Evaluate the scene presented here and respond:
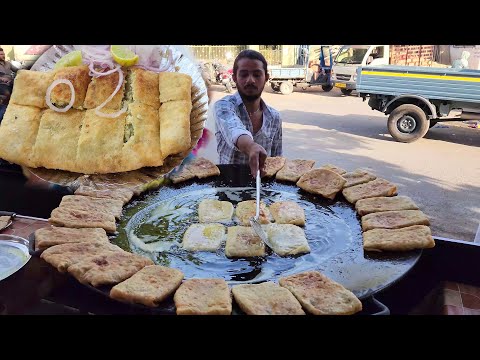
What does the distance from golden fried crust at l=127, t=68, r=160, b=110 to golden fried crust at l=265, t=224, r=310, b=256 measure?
0.93m

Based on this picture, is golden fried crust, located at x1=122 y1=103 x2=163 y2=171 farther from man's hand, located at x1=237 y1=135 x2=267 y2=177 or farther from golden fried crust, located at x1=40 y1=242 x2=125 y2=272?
man's hand, located at x1=237 y1=135 x2=267 y2=177

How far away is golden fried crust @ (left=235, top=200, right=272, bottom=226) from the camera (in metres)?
2.47

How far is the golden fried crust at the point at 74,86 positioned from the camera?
186 centimetres

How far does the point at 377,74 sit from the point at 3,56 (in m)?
5.85

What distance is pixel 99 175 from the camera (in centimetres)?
202

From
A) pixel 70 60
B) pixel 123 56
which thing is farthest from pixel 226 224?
pixel 70 60

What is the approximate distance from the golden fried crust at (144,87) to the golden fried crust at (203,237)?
2.34 ft

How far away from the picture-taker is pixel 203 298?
67.4 inches

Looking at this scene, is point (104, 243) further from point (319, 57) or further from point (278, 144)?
point (319, 57)

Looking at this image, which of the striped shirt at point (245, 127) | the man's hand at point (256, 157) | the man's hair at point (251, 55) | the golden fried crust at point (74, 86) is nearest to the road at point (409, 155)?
the striped shirt at point (245, 127)

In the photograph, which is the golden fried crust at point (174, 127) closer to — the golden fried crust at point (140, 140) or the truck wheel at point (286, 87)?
the golden fried crust at point (140, 140)

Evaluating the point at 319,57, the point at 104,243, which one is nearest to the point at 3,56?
the point at 104,243

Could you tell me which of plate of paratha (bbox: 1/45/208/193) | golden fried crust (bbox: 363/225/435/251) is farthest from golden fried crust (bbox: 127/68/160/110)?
golden fried crust (bbox: 363/225/435/251)

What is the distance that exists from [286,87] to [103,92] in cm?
1025
